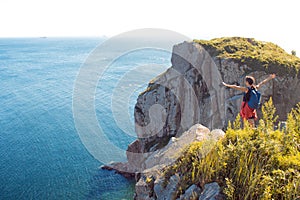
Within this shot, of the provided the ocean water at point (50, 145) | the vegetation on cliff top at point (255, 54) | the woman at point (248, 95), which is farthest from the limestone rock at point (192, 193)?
the ocean water at point (50, 145)

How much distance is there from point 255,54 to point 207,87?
6140mm

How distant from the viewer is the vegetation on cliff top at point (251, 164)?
6668 mm

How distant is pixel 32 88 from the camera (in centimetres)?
7931

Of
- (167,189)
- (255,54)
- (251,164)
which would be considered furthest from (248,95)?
(255,54)

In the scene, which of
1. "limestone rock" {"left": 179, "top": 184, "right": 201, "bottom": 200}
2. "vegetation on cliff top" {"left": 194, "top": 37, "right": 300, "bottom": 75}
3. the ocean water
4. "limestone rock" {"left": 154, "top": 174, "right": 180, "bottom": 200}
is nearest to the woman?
"limestone rock" {"left": 154, "top": 174, "right": 180, "bottom": 200}

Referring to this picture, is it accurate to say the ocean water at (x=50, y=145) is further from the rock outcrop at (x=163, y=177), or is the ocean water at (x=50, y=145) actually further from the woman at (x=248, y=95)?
the woman at (x=248, y=95)

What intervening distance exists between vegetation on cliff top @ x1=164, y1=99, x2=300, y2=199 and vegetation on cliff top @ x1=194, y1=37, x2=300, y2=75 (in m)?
19.4

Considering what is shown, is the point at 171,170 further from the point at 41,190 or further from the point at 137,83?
the point at 137,83

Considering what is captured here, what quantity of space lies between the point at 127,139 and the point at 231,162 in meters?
44.8

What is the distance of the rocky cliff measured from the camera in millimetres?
25139

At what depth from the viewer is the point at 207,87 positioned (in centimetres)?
2988

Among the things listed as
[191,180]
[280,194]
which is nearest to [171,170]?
[191,180]

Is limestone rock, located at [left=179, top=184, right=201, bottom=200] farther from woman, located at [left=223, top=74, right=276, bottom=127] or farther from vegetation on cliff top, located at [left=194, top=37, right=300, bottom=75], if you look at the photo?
vegetation on cliff top, located at [left=194, top=37, right=300, bottom=75]

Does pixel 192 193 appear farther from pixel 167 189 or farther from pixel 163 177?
pixel 163 177
